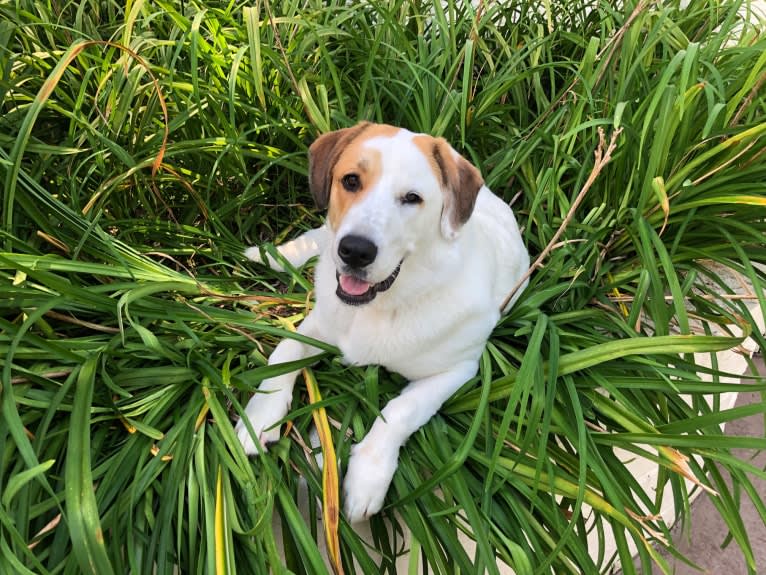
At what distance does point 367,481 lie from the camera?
4.54ft

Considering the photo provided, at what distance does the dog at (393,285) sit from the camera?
1.39m

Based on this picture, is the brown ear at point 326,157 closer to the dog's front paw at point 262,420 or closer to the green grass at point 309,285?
the green grass at point 309,285

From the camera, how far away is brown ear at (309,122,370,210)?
5.28ft

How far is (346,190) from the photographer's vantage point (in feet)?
4.92

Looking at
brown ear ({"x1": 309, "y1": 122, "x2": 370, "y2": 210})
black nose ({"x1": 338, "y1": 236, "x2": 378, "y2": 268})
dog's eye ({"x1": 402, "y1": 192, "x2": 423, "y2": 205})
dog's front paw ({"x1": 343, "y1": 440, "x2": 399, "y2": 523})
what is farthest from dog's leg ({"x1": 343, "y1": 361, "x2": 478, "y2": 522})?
brown ear ({"x1": 309, "y1": 122, "x2": 370, "y2": 210})

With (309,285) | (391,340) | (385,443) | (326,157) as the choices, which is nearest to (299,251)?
(309,285)

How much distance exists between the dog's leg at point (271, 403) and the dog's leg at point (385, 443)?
23 centimetres

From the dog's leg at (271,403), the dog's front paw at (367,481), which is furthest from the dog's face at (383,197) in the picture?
the dog's front paw at (367,481)

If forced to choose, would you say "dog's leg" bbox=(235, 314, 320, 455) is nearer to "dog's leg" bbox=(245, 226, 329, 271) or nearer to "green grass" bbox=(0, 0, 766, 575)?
"green grass" bbox=(0, 0, 766, 575)

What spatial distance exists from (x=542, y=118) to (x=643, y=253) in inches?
38.0

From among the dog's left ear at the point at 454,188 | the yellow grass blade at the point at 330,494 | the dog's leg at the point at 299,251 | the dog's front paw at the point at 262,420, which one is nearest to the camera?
the yellow grass blade at the point at 330,494

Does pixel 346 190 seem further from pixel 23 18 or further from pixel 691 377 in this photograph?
pixel 23 18

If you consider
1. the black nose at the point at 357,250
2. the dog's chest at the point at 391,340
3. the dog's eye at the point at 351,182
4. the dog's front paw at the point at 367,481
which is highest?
the dog's eye at the point at 351,182

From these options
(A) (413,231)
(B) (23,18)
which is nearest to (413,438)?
(A) (413,231)
